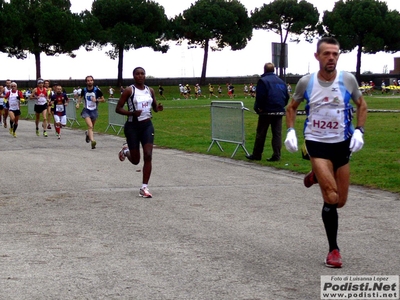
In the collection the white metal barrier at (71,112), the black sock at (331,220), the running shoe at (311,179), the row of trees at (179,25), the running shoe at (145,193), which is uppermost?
the row of trees at (179,25)

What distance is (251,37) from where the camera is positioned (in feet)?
350

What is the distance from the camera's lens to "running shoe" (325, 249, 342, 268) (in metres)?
A: 6.63

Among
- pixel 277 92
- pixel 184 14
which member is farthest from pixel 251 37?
pixel 277 92

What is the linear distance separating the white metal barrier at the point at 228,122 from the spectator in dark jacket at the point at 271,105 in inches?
25.6

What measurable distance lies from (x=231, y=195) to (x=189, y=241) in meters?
3.46

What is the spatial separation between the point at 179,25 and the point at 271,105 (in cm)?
8807

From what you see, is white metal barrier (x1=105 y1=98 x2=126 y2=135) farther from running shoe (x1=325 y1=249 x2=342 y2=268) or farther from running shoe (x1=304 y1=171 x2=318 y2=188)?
running shoe (x1=325 y1=249 x2=342 y2=268)

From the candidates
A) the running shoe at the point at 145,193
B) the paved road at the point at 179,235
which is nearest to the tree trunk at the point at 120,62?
the paved road at the point at 179,235

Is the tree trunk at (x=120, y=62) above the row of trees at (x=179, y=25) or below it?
below

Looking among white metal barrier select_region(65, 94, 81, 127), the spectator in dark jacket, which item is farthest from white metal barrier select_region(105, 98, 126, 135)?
the spectator in dark jacket

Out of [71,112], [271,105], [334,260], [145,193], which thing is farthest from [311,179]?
[71,112]

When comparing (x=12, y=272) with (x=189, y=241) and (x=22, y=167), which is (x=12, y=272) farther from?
(x=22, y=167)

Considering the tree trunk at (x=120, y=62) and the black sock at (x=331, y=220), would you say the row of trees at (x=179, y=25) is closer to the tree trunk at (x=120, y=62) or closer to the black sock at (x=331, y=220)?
the tree trunk at (x=120, y=62)

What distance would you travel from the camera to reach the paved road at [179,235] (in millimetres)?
6141
